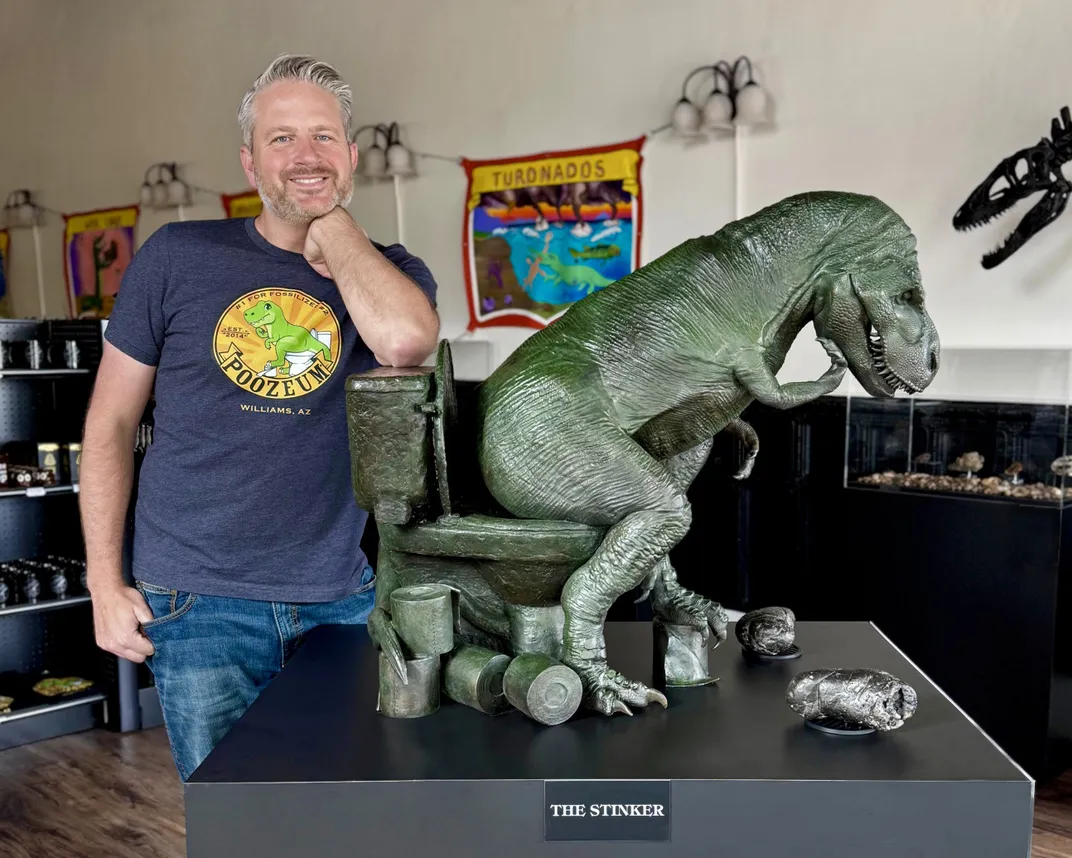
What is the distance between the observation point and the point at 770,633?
51.9 inches

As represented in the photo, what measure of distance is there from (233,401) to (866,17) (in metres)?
3.19

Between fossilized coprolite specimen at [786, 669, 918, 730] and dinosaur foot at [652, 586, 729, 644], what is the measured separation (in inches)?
6.7

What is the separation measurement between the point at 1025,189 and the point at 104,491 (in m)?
2.95

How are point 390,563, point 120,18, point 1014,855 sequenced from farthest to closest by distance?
point 120,18 → point 390,563 → point 1014,855

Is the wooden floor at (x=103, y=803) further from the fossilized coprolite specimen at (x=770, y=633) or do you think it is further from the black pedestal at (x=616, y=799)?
the black pedestal at (x=616, y=799)

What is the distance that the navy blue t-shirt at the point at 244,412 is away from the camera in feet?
5.04

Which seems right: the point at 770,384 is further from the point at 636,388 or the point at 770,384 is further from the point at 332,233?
the point at 332,233

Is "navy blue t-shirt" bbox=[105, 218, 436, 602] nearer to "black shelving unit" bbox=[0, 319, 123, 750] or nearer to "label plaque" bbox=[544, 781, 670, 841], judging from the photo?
"label plaque" bbox=[544, 781, 670, 841]

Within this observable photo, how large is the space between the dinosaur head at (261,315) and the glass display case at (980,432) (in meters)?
2.54

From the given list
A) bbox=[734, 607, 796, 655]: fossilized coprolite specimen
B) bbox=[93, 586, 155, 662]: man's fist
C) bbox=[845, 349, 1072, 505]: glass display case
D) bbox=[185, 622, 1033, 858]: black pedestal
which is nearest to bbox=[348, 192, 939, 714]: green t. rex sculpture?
bbox=[185, 622, 1033, 858]: black pedestal

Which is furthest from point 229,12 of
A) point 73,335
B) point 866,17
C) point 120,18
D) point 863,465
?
point 863,465

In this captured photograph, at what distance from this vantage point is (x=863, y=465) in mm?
3629

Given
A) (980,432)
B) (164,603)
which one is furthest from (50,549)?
(980,432)

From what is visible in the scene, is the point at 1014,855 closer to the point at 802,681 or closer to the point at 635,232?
the point at 802,681
